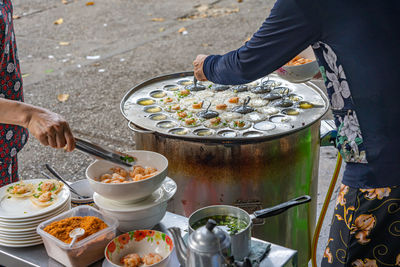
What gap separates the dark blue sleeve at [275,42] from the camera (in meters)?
2.09

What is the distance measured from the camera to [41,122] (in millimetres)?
2168

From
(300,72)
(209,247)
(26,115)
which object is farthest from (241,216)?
→ (300,72)

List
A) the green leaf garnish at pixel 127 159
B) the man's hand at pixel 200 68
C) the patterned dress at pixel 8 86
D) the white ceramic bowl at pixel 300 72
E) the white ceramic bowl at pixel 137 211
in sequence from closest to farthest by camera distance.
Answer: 1. the white ceramic bowl at pixel 137 211
2. the green leaf garnish at pixel 127 159
3. the patterned dress at pixel 8 86
4. the man's hand at pixel 200 68
5. the white ceramic bowl at pixel 300 72

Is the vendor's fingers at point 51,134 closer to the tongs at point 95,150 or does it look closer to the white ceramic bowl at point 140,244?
the tongs at point 95,150

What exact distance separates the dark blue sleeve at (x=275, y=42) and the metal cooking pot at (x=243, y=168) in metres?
0.49

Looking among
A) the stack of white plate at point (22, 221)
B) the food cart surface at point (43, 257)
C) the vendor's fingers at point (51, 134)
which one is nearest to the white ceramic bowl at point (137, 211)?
the food cart surface at point (43, 257)

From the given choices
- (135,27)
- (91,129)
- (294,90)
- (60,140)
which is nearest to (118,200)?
(60,140)

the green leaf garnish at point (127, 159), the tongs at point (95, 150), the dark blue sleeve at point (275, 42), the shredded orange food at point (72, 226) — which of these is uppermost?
the dark blue sleeve at point (275, 42)

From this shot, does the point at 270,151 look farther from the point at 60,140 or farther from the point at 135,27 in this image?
the point at 135,27

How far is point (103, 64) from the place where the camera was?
7.87m

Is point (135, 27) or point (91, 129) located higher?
point (135, 27)

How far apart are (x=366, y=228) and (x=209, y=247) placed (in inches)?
36.6

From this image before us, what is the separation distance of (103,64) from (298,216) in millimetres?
5356

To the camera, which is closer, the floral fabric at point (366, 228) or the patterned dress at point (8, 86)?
the floral fabric at point (366, 228)
